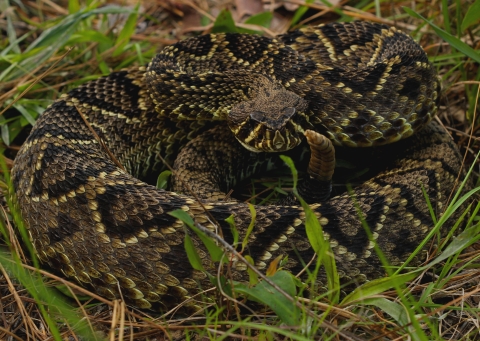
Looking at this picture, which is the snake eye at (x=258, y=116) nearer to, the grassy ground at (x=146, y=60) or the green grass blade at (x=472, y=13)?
the grassy ground at (x=146, y=60)


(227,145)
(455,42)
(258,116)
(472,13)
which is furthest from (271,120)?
(472,13)

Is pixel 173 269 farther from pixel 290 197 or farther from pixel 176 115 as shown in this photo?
pixel 176 115

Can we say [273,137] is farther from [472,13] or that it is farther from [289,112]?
[472,13]

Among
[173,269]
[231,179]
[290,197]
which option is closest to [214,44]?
[231,179]

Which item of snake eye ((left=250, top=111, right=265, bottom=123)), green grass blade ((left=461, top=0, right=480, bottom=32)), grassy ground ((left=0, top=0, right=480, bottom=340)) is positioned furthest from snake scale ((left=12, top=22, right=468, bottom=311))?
green grass blade ((left=461, top=0, right=480, bottom=32))

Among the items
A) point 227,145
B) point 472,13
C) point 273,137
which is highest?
point 472,13

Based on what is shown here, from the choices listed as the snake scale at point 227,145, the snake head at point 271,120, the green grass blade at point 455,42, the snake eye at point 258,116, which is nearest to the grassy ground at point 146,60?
the green grass blade at point 455,42

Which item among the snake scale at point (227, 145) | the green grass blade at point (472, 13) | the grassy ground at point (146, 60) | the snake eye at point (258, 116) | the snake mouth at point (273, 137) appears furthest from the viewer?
the green grass blade at point (472, 13)
